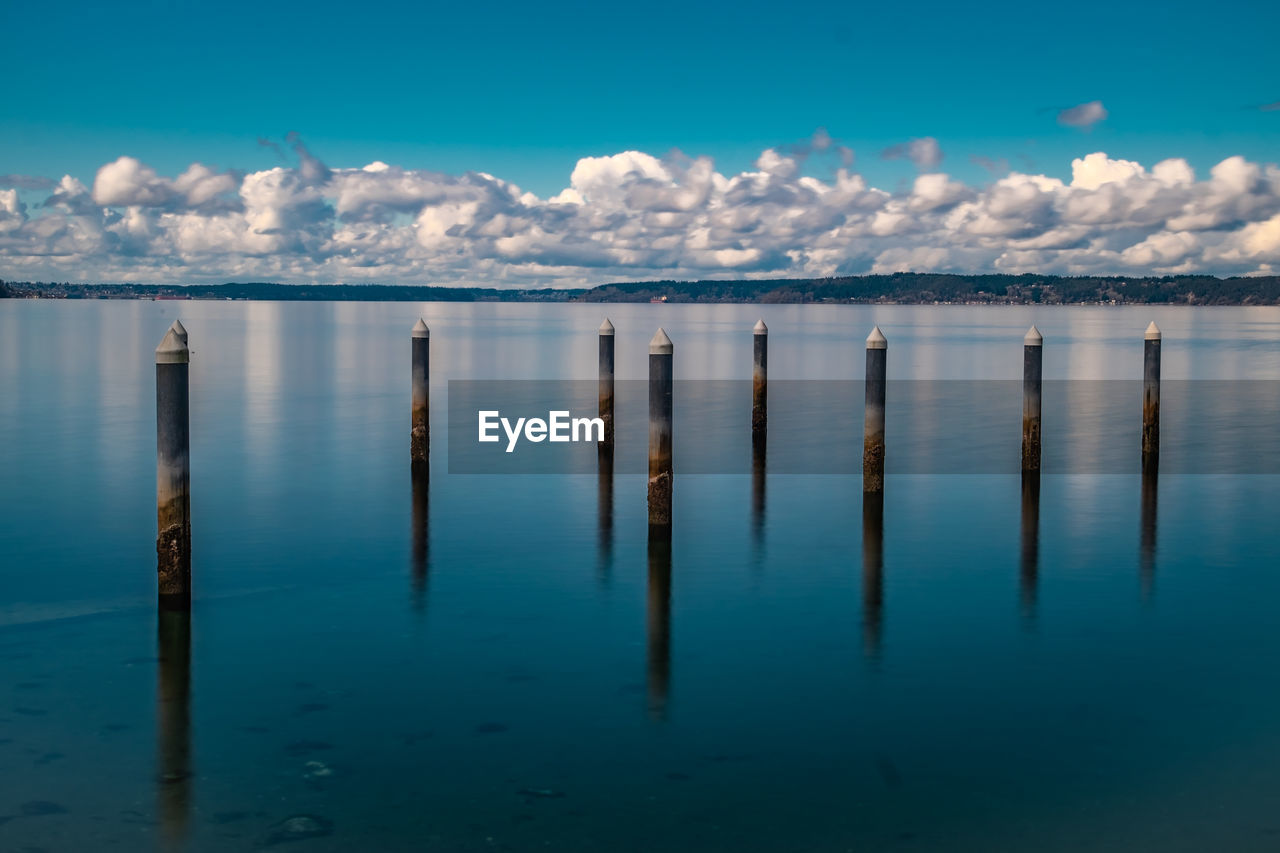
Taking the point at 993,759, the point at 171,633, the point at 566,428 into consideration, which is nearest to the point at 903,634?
the point at 993,759

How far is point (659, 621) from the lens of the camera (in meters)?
13.2

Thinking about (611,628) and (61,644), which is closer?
(61,644)

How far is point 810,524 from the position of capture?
61.2 feet

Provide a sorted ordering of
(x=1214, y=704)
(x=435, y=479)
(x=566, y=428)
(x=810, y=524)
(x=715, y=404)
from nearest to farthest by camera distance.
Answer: (x=1214, y=704)
(x=810, y=524)
(x=435, y=479)
(x=566, y=428)
(x=715, y=404)

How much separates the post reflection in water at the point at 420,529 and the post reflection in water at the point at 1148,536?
8456 millimetres

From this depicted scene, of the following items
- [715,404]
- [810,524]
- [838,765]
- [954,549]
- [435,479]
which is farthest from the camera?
[715,404]

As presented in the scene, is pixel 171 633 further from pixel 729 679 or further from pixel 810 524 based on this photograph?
pixel 810 524

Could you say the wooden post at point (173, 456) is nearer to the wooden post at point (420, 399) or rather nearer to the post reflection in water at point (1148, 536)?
the wooden post at point (420, 399)

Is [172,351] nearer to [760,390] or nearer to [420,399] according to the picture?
[420,399]

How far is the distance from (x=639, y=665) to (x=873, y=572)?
16.2 ft

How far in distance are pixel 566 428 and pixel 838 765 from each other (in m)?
22.9

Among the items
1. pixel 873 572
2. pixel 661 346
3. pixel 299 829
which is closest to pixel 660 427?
pixel 661 346

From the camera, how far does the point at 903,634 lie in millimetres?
12812

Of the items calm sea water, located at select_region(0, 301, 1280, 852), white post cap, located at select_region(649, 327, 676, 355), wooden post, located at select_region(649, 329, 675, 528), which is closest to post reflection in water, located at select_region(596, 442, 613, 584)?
calm sea water, located at select_region(0, 301, 1280, 852)
